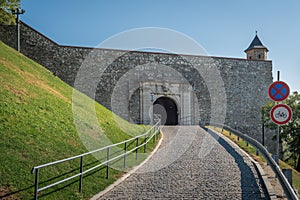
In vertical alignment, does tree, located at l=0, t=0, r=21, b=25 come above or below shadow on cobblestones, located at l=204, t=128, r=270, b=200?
above

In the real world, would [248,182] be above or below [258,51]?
below

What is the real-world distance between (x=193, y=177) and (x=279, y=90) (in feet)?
9.66

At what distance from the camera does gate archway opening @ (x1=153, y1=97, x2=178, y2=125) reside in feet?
89.4

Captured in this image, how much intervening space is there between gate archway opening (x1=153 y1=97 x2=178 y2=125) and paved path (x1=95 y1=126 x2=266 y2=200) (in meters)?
13.7

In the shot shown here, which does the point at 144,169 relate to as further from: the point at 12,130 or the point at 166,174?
the point at 12,130

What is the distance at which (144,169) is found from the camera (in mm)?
9539

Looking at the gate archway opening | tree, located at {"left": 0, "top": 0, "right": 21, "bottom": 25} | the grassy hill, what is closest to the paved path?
the grassy hill

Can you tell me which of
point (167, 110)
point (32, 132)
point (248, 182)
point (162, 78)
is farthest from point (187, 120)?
point (32, 132)

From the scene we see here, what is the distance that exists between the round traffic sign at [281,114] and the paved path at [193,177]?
4.89 ft

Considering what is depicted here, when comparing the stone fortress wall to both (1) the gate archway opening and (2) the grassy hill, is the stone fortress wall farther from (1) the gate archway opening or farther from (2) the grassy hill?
(2) the grassy hill

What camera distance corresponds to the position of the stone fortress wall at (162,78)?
23.6 meters

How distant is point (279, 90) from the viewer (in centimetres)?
865

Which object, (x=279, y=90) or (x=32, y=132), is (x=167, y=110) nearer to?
(x=279, y=90)

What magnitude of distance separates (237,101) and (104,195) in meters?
22.5
